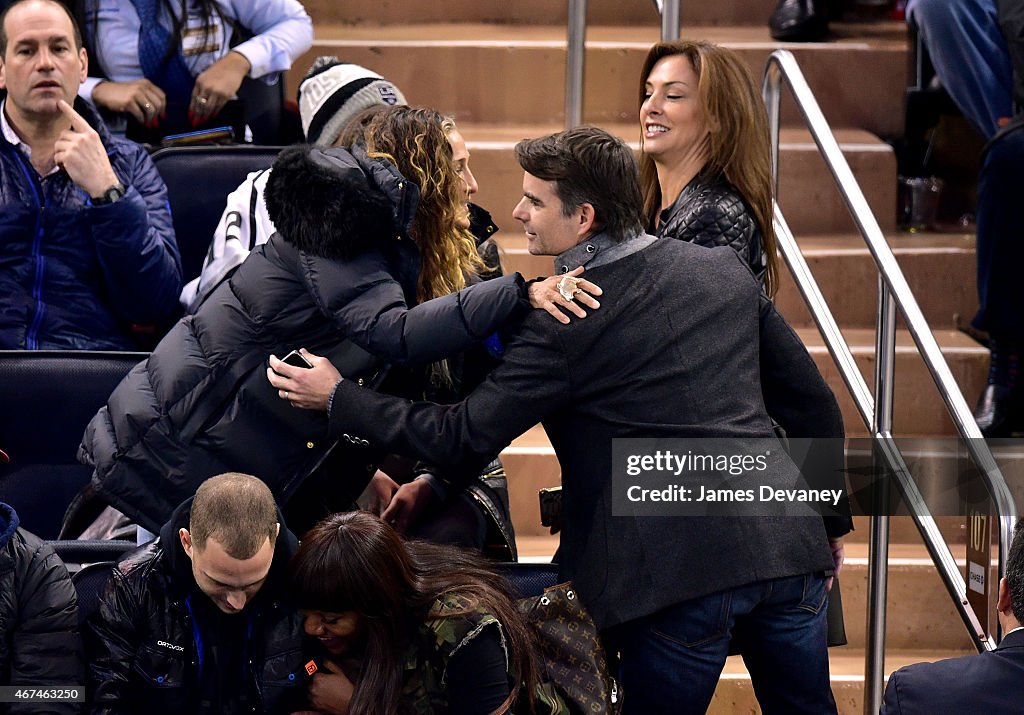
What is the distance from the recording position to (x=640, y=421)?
2.53 m

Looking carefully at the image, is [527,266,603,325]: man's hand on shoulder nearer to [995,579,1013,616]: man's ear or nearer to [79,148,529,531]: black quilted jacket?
[79,148,529,531]: black quilted jacket

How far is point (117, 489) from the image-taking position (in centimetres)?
274

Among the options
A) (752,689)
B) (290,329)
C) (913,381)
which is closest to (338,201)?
(290,329)

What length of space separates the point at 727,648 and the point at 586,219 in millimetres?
766

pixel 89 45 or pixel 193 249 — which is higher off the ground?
pixel 89 45

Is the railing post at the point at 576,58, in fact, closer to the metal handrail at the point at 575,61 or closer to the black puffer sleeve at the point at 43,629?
the metal handrail at the point at 575,61

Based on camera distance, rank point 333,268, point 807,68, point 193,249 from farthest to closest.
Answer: point 807,68 → point 193,249 → point 333,268

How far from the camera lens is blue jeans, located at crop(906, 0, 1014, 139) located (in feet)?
14.8

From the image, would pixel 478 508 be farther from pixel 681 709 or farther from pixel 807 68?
pixel 807 68

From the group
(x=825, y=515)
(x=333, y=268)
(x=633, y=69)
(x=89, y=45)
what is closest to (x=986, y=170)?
(x=633, y=69)

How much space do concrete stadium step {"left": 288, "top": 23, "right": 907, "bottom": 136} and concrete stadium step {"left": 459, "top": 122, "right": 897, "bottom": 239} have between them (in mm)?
197

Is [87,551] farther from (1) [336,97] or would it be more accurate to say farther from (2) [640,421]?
(1) [336,97]

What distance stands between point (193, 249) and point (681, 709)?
6.73 ft

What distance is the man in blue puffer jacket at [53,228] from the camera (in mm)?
3576
